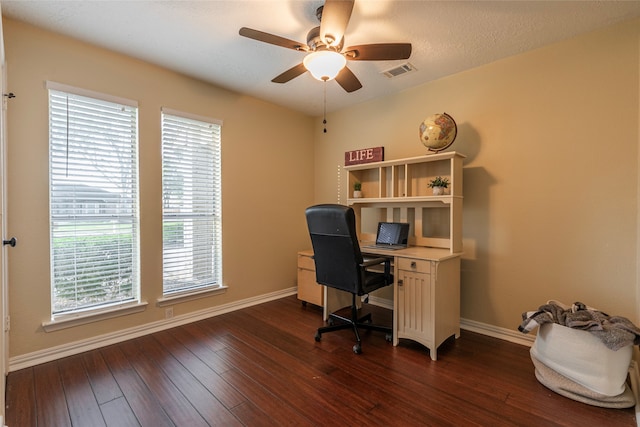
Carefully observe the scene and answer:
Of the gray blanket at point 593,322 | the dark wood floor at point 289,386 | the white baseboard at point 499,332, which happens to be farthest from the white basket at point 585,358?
the white baseboard at point 499,332

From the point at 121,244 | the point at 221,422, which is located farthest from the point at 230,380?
the point at 121,244

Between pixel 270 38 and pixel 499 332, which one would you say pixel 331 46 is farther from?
pixel 499 332

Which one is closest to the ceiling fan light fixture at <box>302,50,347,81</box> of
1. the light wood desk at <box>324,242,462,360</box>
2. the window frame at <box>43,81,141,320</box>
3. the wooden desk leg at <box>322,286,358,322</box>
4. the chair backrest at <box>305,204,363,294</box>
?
the chair backrest at <box>305,204,363,294</box>

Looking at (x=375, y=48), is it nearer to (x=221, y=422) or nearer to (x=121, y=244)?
(x=221, y=422)

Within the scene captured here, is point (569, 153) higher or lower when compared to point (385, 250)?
higher

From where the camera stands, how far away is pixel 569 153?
235 centimetres

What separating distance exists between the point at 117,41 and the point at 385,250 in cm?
282

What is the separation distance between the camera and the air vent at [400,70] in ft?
9.06

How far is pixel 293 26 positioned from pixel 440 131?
150cm

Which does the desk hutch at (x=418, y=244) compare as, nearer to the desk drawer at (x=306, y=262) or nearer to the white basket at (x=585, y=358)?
the desk drawer at (x=306, y=262)

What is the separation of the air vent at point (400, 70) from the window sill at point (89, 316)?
3145 millimetres

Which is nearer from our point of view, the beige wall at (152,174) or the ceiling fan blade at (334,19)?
A: the ceiling fan blade at (334,19)

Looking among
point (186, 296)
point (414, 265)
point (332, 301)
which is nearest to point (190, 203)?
point (186, 296)

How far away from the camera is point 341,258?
2439mm
